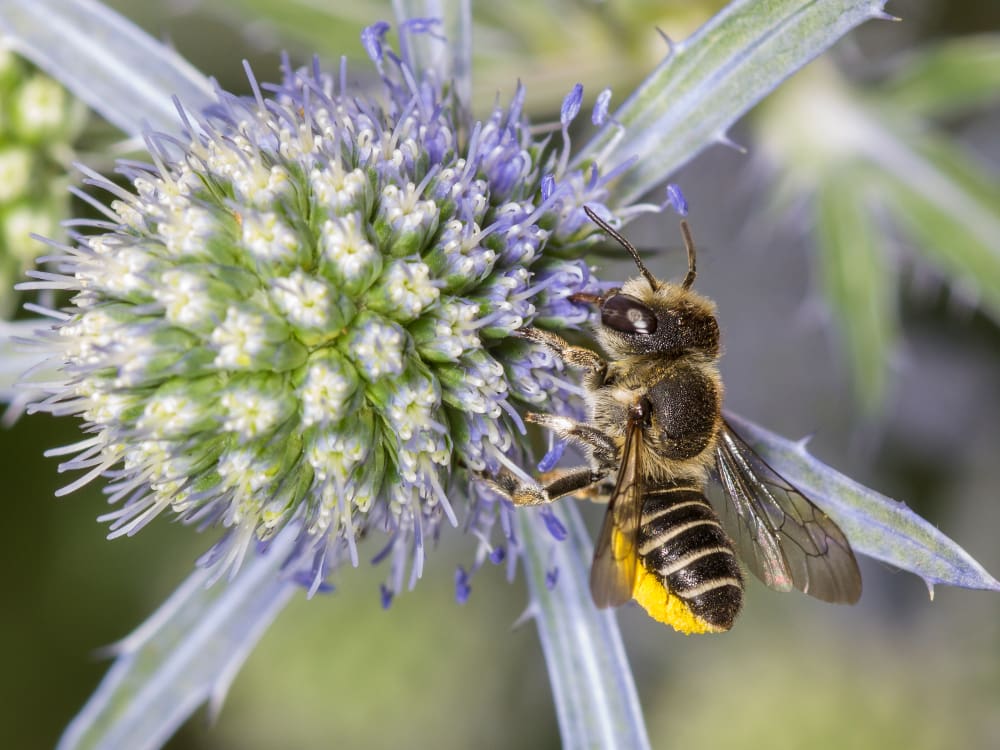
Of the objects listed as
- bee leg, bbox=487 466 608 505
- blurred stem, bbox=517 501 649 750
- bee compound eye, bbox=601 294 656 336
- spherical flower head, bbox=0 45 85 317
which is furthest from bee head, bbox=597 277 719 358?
spherical flower head, bbox=0 45 85 317

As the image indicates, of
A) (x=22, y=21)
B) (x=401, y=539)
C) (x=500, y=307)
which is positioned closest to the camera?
(x=500, y=307)

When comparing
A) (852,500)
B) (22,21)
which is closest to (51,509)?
(22,21)

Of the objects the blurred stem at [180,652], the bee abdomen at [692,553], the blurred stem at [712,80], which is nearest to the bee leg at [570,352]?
the bee abdomen at [692,553]

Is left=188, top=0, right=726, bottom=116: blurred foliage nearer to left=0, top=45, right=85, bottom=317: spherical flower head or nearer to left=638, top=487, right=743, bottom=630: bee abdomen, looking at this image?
left=0, top=45, right=85, bottom=317: spherical flower head

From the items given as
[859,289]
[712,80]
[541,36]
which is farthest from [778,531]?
[541,36]

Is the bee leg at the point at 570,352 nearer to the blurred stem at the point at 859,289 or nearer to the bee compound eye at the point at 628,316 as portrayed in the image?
the bee compound eye at the point at 628,316

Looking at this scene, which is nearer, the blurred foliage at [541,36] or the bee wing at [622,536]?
the bee wing at [622,536]

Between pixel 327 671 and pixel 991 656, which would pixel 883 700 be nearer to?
pixel 991 656
